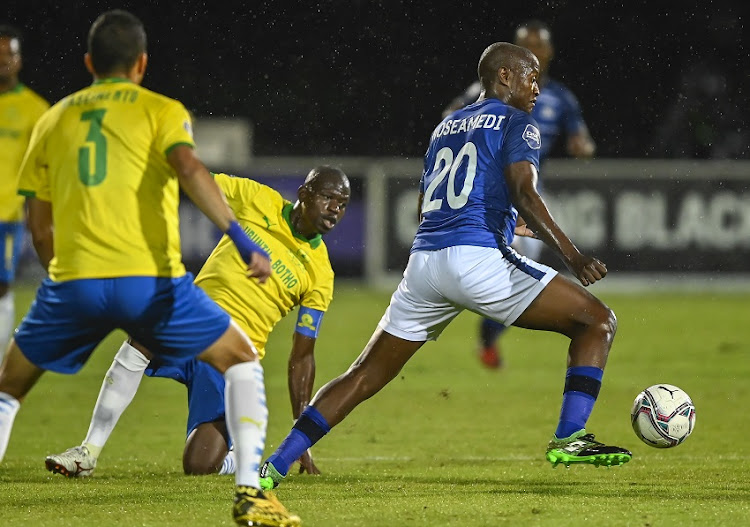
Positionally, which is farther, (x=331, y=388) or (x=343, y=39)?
(x=343, y=39)

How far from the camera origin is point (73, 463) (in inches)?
240

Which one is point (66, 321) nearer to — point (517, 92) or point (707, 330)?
point (517, 92)

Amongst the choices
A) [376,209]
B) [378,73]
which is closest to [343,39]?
[378,73]

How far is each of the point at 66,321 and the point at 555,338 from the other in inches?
428

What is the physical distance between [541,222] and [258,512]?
1921 mm

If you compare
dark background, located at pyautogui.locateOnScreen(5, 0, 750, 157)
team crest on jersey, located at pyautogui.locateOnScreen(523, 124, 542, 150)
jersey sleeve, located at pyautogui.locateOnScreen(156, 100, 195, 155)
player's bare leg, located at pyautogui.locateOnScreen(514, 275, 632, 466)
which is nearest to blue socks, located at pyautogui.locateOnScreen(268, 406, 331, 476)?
player's bare leg, located at pyautogui.locateOnScreen(514, 275, 632, 466)

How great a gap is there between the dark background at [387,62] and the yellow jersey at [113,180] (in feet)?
49.0

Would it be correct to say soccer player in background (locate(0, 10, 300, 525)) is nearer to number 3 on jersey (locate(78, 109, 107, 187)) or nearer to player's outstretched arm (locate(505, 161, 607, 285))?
number 3 on jersey (locate(78, 109, 107, 187))

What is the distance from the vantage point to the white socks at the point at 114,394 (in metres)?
6.22

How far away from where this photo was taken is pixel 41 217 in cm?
477

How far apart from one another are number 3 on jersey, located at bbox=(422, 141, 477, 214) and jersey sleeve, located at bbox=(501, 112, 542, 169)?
169mm

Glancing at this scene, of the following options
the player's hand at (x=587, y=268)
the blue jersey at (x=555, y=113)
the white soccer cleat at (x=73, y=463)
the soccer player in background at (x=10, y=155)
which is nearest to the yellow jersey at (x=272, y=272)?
the white soccer cleat at (x=73, y=463)

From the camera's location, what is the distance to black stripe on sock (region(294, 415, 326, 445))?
5758 millimetres

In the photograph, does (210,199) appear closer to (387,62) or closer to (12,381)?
(12,381)
